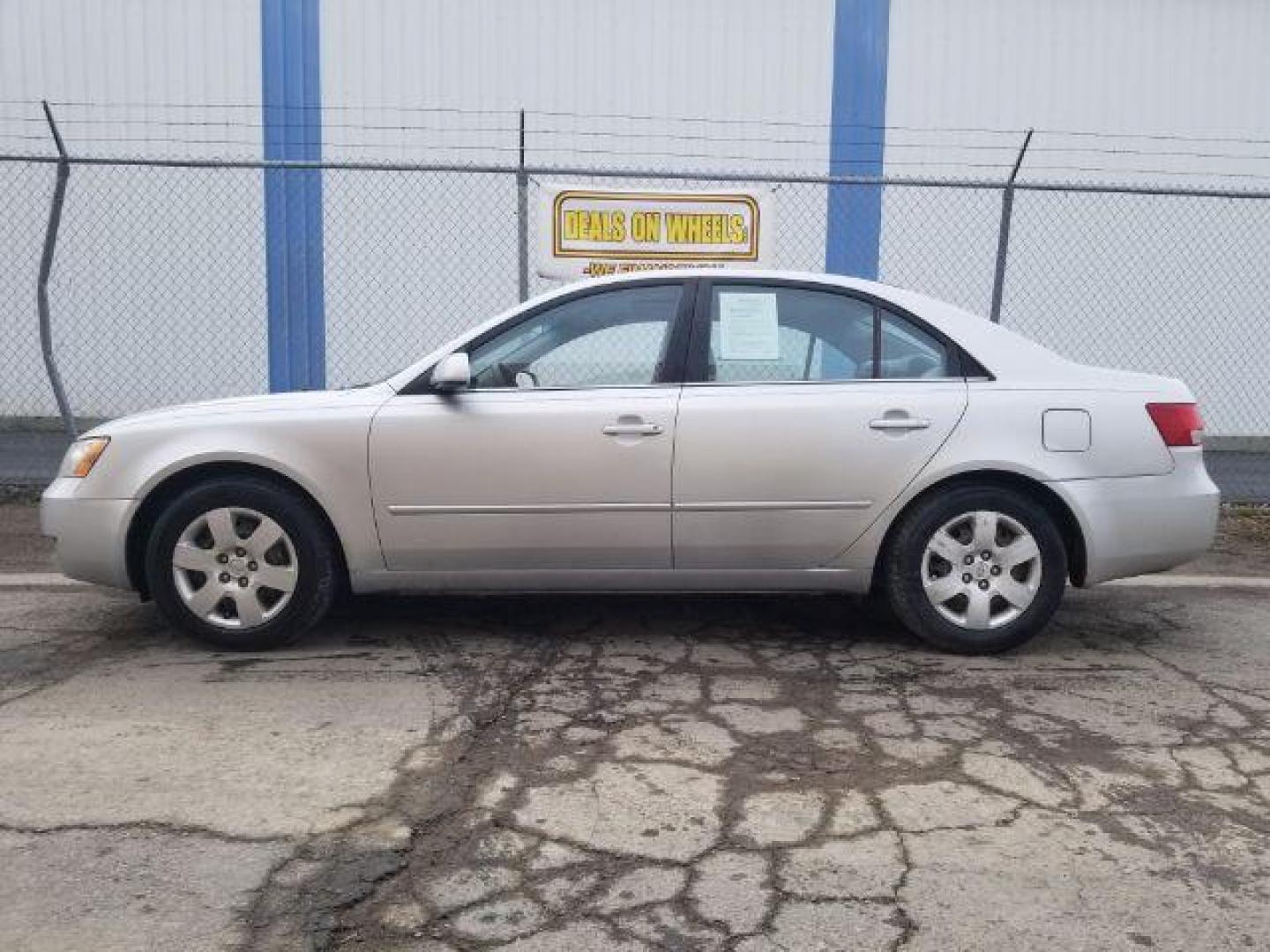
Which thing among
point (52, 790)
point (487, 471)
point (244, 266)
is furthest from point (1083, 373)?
point (244, 266)

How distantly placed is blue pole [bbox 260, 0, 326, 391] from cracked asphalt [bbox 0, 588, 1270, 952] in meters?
6.15

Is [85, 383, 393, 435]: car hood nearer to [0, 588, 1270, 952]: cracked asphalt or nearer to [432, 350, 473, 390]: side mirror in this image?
[432, 350, 473, 390]: side mirror

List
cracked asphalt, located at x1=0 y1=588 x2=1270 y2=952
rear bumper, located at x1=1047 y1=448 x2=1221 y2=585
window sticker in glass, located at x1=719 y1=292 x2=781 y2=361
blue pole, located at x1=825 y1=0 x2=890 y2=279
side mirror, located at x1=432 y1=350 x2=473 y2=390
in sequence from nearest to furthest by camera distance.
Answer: cracked asphalt, located at x1=0 y1=588 x2=1270 y2=952 < side mirror, located at x1=432 y1=350 x2=473 y2=390 < rear bumper, located at x1=1047 y1=448 x2=1221 y2=585 < window sticker in glass, located at x1=719 y1=292 x2=781 y2=361 < blue pole, located at x1=825 y1=0 x2=890 y2=279

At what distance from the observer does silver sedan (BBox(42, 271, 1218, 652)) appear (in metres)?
4.32

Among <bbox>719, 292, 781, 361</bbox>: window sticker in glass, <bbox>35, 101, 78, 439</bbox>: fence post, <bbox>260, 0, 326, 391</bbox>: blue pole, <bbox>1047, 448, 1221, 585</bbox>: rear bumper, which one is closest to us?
<bbox>1047, 448, 1221, 585</bbox>: rear bumper

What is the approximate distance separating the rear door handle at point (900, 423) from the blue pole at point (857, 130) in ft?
21.9

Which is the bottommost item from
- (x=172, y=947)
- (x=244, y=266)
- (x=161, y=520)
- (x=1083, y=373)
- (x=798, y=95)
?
(x=172, y=947)

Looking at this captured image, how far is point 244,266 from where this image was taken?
1062 cm

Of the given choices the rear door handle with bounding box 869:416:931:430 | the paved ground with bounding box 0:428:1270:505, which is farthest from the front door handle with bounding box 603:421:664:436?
the paved ground with bounding box 0:428:1270:505

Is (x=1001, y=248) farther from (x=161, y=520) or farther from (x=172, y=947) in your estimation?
(x=172, y=947)

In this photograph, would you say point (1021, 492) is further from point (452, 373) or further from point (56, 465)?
point (56, 465)

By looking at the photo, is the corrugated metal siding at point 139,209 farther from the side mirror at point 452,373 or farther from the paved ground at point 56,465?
the side mirror at point 452,373

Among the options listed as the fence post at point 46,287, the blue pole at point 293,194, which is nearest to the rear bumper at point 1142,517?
the fence post at point 46,287

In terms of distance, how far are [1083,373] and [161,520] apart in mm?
3607
